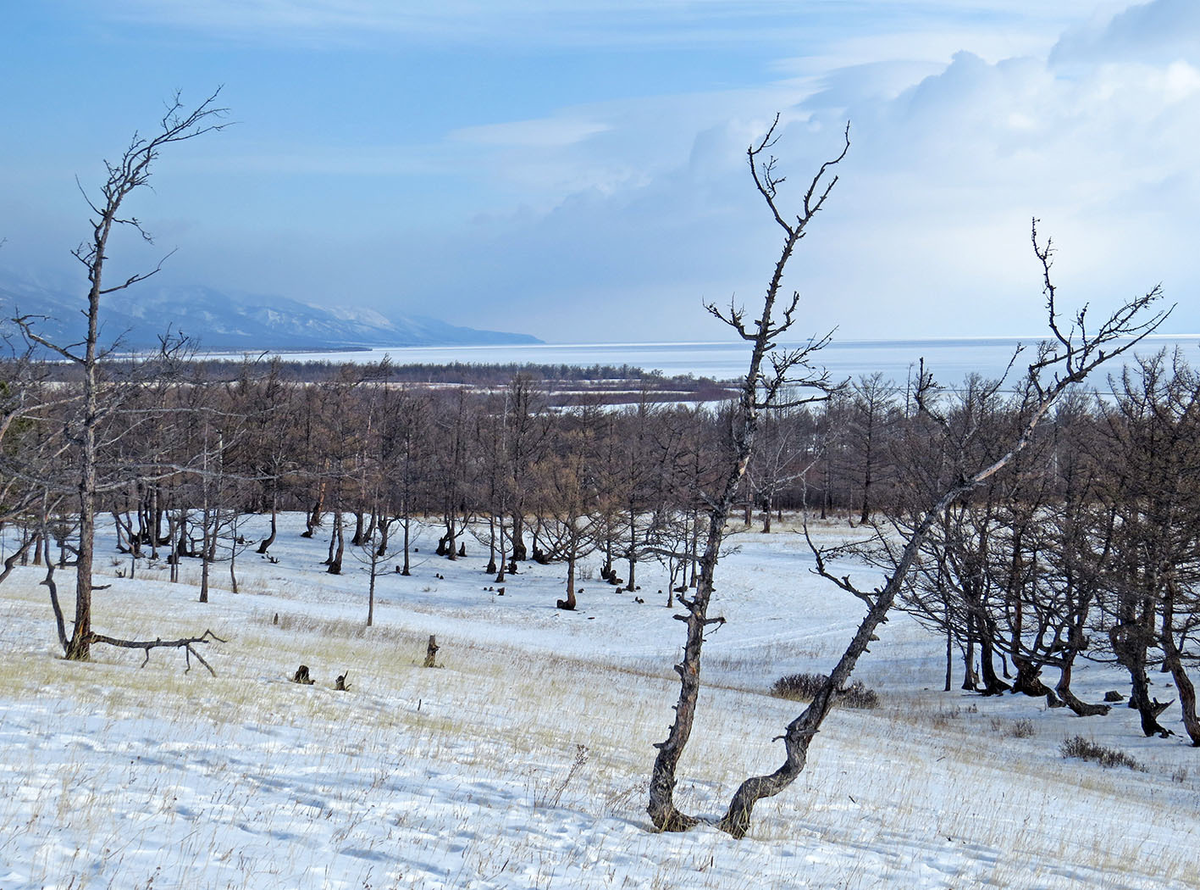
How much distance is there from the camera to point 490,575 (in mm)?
54812

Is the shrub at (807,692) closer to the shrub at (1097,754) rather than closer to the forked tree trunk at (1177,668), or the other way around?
the shrub at (1097,754)

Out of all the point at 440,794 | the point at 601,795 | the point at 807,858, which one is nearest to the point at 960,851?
the point at 807,858

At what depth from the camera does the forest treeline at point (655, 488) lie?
47.4 feet

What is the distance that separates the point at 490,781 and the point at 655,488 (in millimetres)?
42439

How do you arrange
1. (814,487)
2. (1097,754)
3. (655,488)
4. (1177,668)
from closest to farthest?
(1177,668), (1097,754), (814,487), (655,488)

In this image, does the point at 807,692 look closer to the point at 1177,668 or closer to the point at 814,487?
the point at 814,487

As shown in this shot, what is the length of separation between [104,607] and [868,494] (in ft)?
195

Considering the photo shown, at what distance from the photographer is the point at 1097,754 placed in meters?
17.9

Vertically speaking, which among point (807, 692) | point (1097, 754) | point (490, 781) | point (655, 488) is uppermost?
point (655, 488)

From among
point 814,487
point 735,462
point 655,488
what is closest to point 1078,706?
point 814,487

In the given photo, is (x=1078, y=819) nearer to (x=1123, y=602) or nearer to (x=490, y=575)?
(x=1123, y=602)

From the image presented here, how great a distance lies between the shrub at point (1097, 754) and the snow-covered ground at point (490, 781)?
0.47 metres

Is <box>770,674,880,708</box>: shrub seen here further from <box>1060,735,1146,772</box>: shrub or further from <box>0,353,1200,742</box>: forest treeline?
<box>1060,735,1146,772</box>: shrub

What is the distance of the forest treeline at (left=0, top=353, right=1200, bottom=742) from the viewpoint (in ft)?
47.4
